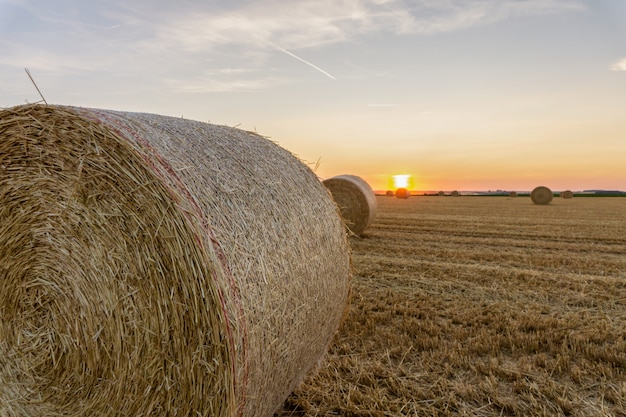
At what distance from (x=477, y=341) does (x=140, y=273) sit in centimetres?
371

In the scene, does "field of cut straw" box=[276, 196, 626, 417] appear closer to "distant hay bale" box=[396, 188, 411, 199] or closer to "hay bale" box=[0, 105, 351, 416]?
"hay bale" box=[0, 105, 351, 416]

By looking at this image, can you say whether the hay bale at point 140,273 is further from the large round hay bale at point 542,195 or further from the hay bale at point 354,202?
the large round hay bale at point 542,195

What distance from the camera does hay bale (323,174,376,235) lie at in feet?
41.6

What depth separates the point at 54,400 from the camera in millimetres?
2881

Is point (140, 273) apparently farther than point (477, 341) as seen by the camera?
No

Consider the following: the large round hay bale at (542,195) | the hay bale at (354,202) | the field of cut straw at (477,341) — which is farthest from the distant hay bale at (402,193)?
the field of cut straw at (477,341)

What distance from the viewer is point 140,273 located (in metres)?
2.49

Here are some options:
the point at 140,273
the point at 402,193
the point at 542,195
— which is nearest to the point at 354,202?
the point at 140,273

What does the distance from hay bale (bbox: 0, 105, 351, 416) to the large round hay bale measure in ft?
99.9

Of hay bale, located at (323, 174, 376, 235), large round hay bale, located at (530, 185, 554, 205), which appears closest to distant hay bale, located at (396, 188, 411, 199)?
large round hay bale, located at (530, 185, 554, 205)

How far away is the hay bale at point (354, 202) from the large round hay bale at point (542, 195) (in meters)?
20.9

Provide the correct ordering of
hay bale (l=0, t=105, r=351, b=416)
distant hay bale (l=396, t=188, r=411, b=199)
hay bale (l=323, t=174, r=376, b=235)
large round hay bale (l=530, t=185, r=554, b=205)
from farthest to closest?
distant hay bale (l=396, t=188, r=411, b=199), large round hay bale (l=530, t=185, r=554, b=205), hay bale (l=323, t=174, r=376, b=235), hay bale (l=0, t=105, r=351, b=416)

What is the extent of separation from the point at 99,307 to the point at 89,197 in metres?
0.68

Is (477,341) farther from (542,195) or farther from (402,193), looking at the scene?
(402,193)
